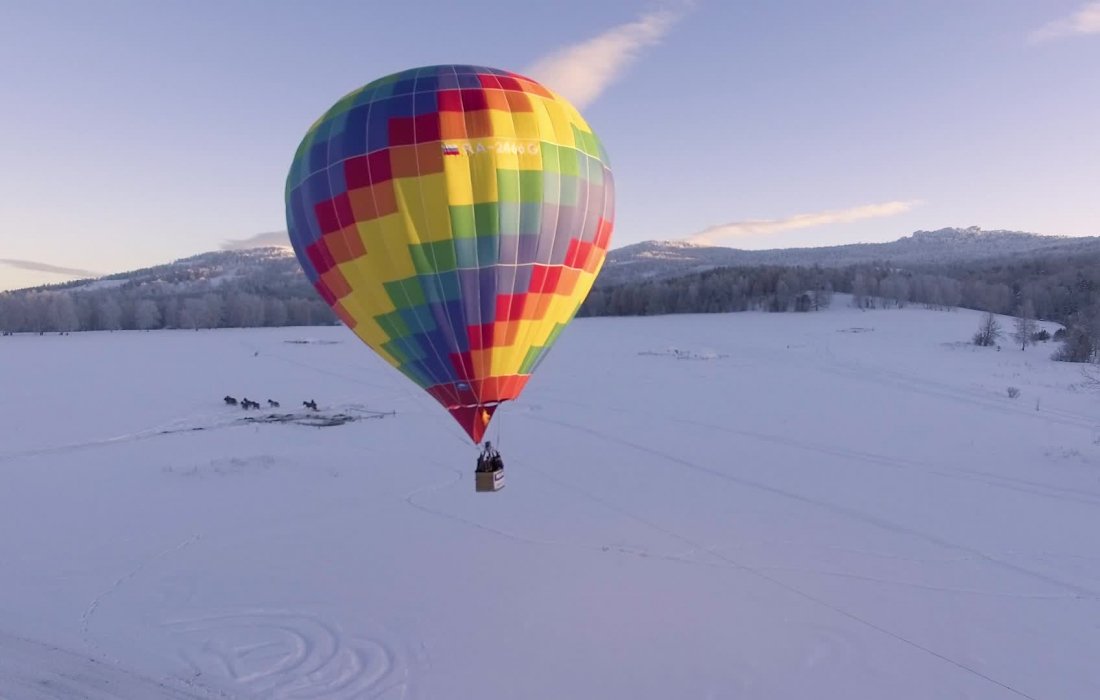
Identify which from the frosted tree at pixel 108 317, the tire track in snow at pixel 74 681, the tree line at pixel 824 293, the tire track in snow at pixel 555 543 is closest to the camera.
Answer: the tire track in snow at pixel 74 681

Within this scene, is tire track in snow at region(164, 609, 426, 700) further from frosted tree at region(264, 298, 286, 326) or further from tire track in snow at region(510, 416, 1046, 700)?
frosted tree at region(264, 298, 286, 326)

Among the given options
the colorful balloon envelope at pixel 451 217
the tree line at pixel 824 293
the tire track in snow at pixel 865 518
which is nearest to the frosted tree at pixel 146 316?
the tree line at pixel 824 293

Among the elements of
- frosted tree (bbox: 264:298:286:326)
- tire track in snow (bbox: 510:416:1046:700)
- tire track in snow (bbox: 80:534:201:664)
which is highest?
frosted tree (bbox: 264:298:286:326)

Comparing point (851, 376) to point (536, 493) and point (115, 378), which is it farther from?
Answer: point (115, 378)

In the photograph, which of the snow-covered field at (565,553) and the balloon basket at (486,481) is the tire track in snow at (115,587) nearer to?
the snow-covered field at (565,553)

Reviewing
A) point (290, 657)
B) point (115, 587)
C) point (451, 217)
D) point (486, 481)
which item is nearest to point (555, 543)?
point (486, 481)

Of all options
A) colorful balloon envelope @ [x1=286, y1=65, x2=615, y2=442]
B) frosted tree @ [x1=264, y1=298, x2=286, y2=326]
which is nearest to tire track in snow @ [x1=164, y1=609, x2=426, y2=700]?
colorful balloon envelope @ [x1=286, y1=65, x2=615, y2=442]

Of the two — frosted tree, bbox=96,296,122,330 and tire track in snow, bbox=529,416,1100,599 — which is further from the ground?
frosted tree, bbox=96,296,122,330
